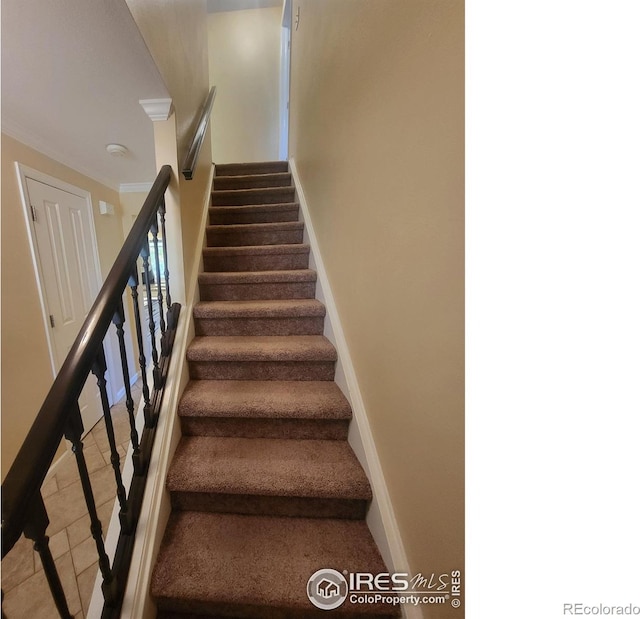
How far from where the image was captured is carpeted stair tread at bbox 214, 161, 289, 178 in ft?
8.97

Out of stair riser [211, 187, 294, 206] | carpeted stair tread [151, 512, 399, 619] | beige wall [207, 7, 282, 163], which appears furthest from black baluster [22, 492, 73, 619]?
beige wall [207, 7, 282, 163]

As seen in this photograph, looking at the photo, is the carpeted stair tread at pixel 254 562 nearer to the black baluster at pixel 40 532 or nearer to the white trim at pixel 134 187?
the black baluster at pixel 40 532

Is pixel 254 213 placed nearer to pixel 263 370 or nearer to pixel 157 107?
pixel 157 107

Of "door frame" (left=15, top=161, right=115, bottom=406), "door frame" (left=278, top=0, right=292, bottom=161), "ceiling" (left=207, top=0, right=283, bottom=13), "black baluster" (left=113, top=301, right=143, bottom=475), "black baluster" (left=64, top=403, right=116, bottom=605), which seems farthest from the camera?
"ceiling" (left=207, top=0, right=283, bottom=13)

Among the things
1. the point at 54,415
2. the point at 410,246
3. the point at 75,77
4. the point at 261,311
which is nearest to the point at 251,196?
the point at 75,77

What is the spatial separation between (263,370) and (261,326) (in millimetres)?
292

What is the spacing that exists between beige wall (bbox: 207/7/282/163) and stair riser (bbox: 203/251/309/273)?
2912mm

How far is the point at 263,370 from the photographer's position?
128 cm

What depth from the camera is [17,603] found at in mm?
1032

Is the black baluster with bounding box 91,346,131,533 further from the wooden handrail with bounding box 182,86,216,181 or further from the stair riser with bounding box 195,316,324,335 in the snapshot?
the wooden handrail with bounding box 182,86,216,181

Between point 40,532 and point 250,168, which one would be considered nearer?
point 40,532
